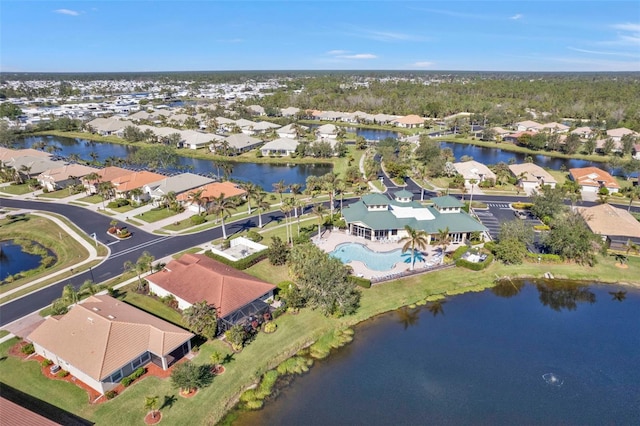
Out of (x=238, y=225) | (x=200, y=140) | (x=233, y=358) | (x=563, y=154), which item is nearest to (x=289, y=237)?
(x=238, y=225)

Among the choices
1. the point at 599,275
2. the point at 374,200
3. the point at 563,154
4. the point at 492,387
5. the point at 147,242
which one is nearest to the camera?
the point at 492,387

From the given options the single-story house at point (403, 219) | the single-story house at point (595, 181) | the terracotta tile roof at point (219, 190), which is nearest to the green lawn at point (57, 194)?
the terracotta tile roof at point (219, 190)

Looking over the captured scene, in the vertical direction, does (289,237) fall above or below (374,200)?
below

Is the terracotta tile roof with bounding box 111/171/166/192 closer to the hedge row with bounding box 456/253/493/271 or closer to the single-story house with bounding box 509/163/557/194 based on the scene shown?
the hedge row with bounding box 456/253/493/271

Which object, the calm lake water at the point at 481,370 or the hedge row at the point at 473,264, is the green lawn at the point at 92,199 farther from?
the hedge row at the point at 473,264

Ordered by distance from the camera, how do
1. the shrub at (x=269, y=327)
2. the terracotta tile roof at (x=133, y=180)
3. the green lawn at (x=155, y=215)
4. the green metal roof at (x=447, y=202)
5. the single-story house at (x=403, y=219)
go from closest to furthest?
the shrub at (x=269, y=327)
the single-story house at (x=403, y=219)
the green metal roof at (x=447, y=202)
the green lawn at (x=155, y=215)
the terracotta tile roof at (x=133, y=180)

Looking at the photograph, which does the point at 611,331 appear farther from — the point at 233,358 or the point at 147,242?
the point at 147,242

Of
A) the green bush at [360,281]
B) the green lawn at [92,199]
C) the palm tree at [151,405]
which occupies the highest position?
the green lawn at [92,199]
